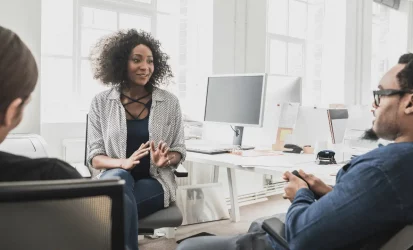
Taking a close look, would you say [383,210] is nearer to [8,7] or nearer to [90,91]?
[8,7]

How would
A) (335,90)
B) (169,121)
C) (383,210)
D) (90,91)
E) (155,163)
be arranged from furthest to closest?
(335,90) → (90,91) → (169,121) → (155,163) → (383,210)

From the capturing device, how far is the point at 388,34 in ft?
26.0

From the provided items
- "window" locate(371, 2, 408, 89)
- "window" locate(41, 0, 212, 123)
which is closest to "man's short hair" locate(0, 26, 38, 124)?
"window" locate(41, 0, 212, 123)

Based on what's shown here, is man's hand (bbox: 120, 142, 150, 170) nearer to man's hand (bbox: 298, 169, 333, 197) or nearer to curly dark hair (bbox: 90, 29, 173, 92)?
curly dark hair (bbox: 90, 29, 173, 92)

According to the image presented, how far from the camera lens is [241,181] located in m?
4.59

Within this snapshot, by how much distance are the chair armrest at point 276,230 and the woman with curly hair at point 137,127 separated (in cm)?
95

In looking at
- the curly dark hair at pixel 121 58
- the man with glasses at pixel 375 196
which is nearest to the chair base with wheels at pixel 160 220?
the curly dark hair at pixel 121 58

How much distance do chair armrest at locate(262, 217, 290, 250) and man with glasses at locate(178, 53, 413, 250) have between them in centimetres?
3

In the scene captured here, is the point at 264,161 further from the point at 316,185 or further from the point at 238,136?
the point at 316,185

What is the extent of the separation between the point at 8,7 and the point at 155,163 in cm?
150

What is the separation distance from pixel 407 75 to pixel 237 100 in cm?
193

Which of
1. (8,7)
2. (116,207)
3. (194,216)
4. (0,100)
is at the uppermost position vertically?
(8,7)

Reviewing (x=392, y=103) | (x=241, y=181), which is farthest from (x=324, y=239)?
(x=241, y=181)

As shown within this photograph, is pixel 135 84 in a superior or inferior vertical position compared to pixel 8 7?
inferior
